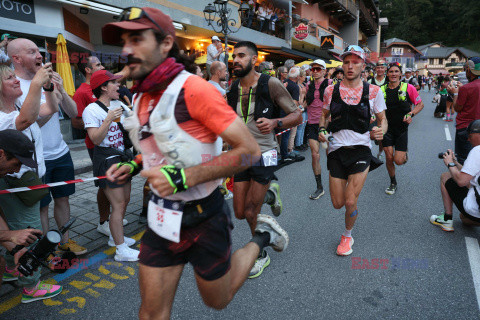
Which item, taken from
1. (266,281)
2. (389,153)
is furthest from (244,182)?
(389,153)

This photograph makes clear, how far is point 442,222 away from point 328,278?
203cm

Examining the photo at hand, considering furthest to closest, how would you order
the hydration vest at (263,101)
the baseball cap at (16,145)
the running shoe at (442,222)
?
1. the running shoe at (442,222)
2. the hydration vest at (263,101)
3. the baseball cap at (16,145)

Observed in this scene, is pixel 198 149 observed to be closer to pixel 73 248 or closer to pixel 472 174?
pixel 73 248

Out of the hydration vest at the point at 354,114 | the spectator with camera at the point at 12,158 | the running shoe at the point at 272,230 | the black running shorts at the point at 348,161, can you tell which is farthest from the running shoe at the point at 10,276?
the hydration vest at the point at 354,114

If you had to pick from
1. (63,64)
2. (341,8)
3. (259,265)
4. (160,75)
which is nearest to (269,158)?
(259,265)

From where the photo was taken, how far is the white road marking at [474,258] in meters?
2.89

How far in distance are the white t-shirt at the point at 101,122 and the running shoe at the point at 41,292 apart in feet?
4.49

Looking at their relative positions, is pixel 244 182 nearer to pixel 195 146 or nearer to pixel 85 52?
pixel 195 146

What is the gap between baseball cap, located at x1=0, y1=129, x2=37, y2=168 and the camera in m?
2.27

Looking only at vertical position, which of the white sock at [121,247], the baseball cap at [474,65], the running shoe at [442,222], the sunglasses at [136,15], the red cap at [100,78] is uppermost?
the baseball cap at [474,65]

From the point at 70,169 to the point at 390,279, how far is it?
134 inches

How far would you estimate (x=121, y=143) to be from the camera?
3.48m

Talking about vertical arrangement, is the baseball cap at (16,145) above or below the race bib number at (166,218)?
above

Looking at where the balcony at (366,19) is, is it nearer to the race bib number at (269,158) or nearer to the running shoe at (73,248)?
the race bib number at (269,158)
